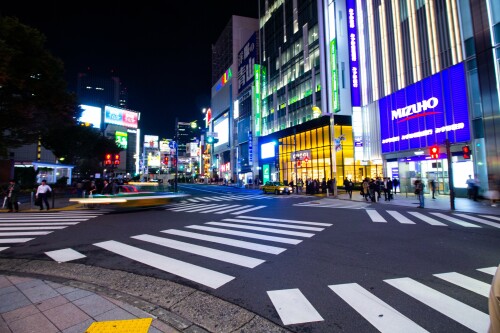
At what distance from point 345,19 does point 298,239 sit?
38847 millimetres

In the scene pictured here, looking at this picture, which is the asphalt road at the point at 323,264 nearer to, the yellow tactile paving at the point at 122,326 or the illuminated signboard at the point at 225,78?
the yellow tactile paving at the point at 122,326

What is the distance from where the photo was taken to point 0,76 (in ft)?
38.2

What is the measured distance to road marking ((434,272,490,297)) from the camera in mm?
4234

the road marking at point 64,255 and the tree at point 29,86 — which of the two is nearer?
the road marking at point 64,255

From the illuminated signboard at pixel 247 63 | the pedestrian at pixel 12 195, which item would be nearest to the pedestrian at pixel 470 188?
the pedestrian at pixel 12 195

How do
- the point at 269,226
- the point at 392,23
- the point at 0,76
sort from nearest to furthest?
the point at 269,226 → the point at 0,76 → the point at 392,23

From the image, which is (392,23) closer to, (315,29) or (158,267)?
(315,29)

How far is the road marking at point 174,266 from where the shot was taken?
4878 millimetres

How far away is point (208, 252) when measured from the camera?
21.8ft

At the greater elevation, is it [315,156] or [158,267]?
[315,156]

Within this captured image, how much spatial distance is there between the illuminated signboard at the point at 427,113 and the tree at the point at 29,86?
91.0ft

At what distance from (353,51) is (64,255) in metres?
36.4

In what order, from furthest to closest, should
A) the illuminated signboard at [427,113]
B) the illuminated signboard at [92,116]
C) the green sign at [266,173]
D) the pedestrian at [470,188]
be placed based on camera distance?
1. the illuminated signboard at [92,116]
2. the green sign at [266,173]
3. the illuminated signboard at [427,113]
4. the pedestrian at [470,188]

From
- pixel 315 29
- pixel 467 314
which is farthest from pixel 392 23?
pixel 467 314
